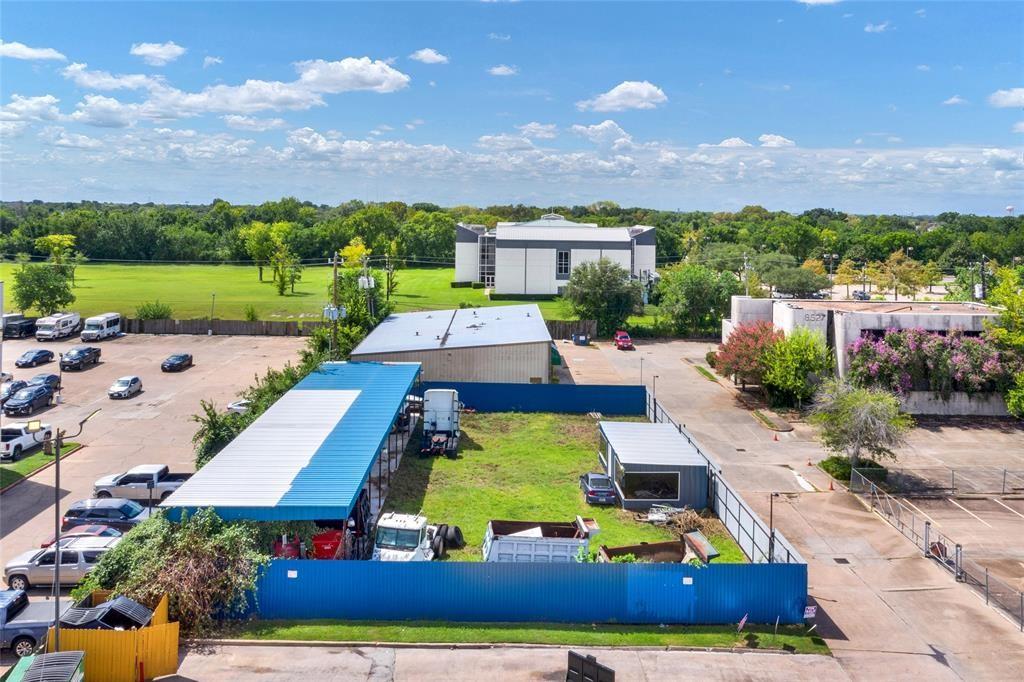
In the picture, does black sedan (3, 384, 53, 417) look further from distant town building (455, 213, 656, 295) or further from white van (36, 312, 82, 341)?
distant town building (455, 213, 656, 295)

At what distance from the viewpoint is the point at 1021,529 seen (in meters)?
28.9

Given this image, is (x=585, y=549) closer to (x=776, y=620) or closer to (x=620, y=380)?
(x=776, y=620)

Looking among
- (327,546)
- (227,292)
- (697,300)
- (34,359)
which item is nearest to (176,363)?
(34,359)

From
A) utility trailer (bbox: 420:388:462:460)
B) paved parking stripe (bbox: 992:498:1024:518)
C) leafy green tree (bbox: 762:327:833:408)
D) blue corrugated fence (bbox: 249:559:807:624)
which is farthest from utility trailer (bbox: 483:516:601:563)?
leafy green tree (bbox: 762:327:833:408)

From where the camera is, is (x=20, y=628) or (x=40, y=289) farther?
(x=40, y=289)

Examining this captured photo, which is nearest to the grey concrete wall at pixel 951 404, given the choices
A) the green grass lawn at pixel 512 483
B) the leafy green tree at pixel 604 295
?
the green grass lawn at pixel 512 483

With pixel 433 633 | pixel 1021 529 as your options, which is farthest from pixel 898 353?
pixel 433 633

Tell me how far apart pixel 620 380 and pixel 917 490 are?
24055 mm

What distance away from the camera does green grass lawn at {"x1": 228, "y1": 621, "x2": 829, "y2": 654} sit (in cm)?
1975

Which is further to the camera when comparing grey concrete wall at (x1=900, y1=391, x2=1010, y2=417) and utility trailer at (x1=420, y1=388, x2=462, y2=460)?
grey concrete wall at (x1=900, y1=391, x2=1010, y2=417)

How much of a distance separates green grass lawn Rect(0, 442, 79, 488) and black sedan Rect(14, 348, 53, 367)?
22.6 m

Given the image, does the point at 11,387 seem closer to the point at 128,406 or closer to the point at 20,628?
the point at 128,406

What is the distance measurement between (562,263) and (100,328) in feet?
171

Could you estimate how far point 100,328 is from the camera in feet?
221
